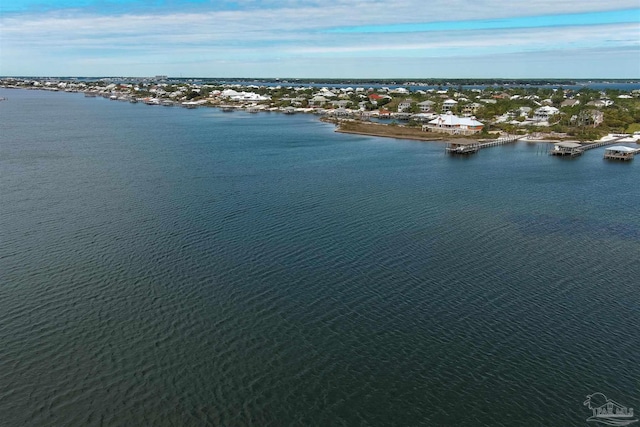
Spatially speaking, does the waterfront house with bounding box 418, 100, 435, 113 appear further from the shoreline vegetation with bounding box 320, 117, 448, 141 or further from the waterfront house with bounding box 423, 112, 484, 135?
the waterfront house with bounding box 423, 112, 484, 135

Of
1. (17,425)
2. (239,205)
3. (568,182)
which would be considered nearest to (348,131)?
(568,182)

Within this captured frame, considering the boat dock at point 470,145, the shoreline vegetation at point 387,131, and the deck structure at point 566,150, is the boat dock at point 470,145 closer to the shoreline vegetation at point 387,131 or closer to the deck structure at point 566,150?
the shoreline vegetation at point 387,131

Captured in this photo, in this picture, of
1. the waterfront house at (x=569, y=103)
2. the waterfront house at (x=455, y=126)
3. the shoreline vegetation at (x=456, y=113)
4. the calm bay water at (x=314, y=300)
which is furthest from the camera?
the waterfront house at (x=569, y=103)

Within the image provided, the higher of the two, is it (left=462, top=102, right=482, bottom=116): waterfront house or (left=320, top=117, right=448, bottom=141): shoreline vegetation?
(left=462, top=102, right=482, bottom=116): waterfront house

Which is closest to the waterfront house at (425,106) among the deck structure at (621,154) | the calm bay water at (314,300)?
the deck structure at (621,154)

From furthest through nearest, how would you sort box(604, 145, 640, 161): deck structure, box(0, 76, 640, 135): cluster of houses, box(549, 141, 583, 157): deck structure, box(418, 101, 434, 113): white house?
1. box(418, 101, 434, 113): white house
2. box(0, 76, 640, 135): cluster of houses
3. box(549, 141, 583, 157): deck structure
4. box(604, 145, 640, 161): deck structure

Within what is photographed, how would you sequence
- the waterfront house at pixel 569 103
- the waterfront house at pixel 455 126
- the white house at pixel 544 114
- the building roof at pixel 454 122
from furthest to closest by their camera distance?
the waterfront house at pixel 569 103
the white house at pixel 544 114
the building roof at pixel 454 122
the waterfront house at pixel 455 126

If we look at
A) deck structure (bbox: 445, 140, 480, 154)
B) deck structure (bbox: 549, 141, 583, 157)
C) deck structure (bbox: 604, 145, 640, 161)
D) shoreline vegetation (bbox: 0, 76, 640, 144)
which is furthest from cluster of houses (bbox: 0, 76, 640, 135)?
deck structure (bbox: 604, 145, 640, 161)

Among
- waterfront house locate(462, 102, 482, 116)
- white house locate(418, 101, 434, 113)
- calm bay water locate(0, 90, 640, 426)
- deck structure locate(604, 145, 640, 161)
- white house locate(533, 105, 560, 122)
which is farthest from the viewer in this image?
white house locate(418, 101, 434, 113)

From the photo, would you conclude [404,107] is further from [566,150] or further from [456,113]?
[566,150]
